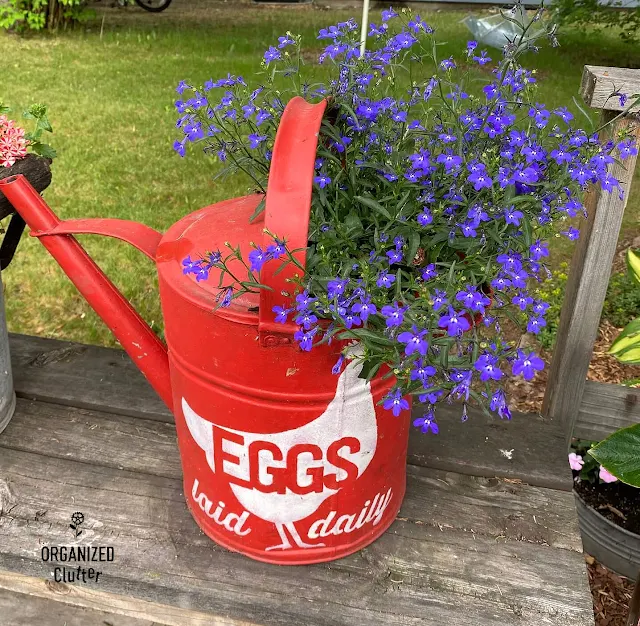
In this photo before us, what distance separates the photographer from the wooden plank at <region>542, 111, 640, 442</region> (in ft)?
5.13

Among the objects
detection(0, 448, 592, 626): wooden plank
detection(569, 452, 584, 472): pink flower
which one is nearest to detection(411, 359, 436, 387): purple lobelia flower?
detection(0, 448, 592, 626): wooden plank

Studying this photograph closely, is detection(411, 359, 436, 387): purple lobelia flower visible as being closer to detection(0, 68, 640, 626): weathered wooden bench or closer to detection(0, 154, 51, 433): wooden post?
detection(0, 68, 640, 626): weathered wooden bench

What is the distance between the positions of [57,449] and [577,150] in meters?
1.31

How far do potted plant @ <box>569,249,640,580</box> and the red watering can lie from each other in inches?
17.9

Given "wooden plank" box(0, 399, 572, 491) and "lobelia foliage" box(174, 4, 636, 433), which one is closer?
"lobelia foliage" box(174, 4, 636, 433)

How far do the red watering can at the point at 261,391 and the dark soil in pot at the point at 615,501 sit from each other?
84 centimetres

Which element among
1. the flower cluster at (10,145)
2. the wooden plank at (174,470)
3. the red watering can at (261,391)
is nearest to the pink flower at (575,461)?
the wooden plank at (174,470)

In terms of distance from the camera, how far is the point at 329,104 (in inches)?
47.6

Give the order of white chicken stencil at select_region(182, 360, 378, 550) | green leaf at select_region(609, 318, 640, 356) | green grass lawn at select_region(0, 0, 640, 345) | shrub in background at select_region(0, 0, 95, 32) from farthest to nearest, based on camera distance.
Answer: shrub in background at select_region(0, 0, 95, 32) < green grass lawn at select_region(0, 0, 640, 345) < green leaf at select_region(609, 318, 640, 356) < white chicken stencil at select_region(182, 360, 378, 550)

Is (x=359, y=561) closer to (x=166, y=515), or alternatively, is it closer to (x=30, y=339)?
(x=166, y=515)

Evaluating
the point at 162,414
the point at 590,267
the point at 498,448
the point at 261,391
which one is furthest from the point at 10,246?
the point at 590,267

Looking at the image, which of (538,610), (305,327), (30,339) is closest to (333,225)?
(305,327)

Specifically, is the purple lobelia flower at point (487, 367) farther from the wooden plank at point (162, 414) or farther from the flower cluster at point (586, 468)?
the flower cluster at point (586, 468)

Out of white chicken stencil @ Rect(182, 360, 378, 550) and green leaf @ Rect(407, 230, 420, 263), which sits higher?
green leaf @ Rect(407, 230, 420, 263)
